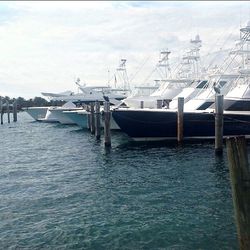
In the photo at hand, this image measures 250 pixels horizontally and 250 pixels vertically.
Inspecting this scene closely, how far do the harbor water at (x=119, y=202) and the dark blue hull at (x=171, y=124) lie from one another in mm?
3715

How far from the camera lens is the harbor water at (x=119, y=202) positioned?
10.9 metres

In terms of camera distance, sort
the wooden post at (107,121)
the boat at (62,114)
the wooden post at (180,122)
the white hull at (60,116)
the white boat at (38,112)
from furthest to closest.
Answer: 1. the white boat at (38,112)
2. the white hull at (60,116)
3. the boat at (62,114)
4. the wooden post at (107,121)
5. the wooden post at (180,122)

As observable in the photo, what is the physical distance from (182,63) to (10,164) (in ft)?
102

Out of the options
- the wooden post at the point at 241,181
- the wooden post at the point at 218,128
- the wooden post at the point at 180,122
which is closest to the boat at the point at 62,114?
the wooden post at the point at 180,122

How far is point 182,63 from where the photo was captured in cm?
5000

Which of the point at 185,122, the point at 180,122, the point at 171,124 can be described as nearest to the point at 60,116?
the point at 171,124

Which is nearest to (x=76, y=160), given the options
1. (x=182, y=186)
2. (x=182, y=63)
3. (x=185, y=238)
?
(x=182, y=186)

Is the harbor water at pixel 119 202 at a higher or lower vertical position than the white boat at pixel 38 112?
lower

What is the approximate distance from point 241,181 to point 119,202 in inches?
323

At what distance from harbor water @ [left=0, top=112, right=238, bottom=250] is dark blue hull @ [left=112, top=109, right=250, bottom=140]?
146 inches

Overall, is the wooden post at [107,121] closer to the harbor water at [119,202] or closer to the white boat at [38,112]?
the harbor water at [119,202]

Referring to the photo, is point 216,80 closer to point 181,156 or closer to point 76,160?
point 181,156

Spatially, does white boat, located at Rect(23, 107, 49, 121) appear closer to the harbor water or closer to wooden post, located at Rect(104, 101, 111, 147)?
wooden post, located at Rect(104, 101, 111, 147)

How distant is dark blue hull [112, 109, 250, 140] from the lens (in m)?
27.9
